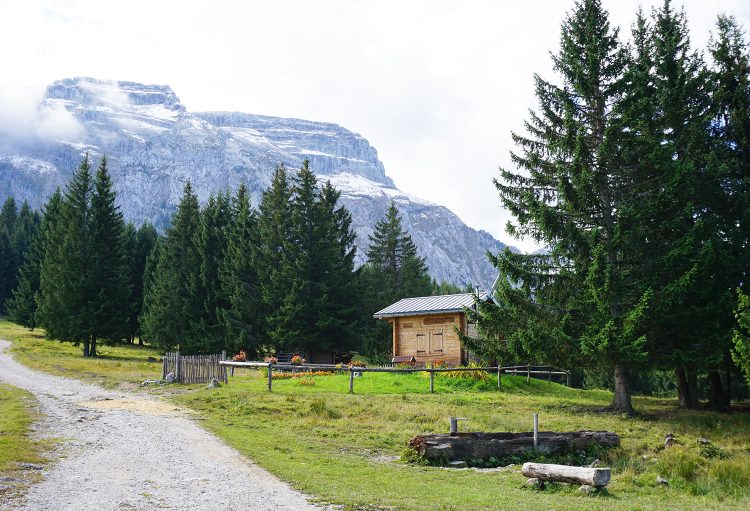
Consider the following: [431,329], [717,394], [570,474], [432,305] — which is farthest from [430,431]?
[432,305]

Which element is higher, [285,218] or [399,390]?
[285,218]

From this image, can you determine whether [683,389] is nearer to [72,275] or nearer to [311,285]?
[311,285]

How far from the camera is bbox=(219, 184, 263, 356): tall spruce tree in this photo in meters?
50.1

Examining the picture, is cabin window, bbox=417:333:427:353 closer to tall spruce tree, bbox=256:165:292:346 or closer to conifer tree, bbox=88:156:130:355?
tall spruce tree, bbox=256:165:292:346

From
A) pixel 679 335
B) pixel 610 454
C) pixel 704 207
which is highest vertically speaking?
pixel 704 207

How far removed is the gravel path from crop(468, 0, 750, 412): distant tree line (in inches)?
594

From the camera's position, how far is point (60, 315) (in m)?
48.4

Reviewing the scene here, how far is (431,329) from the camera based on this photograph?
139 feet

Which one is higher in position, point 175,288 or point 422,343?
point 175,288

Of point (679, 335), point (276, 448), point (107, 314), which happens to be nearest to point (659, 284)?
point (679, 335)

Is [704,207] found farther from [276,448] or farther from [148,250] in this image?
[148,250]

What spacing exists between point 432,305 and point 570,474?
2929cm

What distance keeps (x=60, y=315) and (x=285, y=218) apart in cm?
1973

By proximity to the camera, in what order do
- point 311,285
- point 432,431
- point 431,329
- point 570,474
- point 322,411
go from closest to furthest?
1. point 570,474
2. point 432,431
3. point 322,411
4. point 431,329
5. point 311,285
